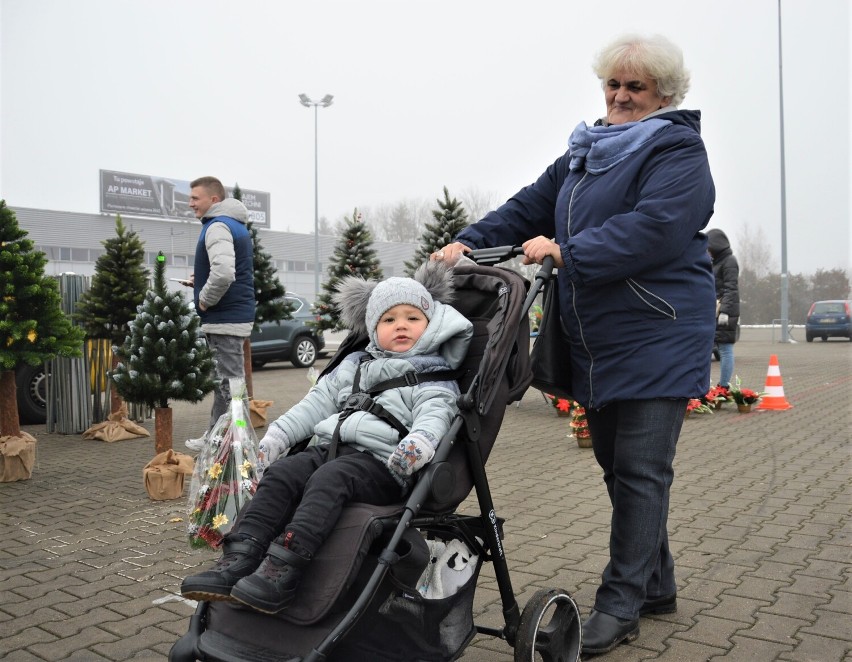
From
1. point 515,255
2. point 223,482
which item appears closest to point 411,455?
point 515,255

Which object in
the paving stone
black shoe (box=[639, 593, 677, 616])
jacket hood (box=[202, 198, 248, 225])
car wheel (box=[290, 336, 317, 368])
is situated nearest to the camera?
the paving stone

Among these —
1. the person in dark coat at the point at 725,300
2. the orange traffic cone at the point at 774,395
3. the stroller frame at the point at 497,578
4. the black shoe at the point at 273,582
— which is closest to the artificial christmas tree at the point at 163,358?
the stroller frame at the point at 497,578

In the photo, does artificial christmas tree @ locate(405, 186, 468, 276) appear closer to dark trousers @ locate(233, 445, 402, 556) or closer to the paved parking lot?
the paved parking lot

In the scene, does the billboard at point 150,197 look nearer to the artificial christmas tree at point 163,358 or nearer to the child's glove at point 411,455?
the artificial christmas tree at point 163,358

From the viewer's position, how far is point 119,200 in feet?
209

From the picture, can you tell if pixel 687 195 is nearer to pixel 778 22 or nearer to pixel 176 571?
pixel 176 571

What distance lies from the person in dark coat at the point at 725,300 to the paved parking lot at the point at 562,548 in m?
2.31

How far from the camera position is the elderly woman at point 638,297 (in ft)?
11.4

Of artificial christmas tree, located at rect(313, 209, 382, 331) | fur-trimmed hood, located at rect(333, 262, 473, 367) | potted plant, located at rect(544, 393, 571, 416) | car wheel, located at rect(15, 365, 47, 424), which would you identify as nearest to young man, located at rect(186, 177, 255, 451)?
car wheel, located at rect(15, 365, 47, 424)

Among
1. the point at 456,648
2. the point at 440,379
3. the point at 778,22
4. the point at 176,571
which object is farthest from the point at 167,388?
the point at 778,22

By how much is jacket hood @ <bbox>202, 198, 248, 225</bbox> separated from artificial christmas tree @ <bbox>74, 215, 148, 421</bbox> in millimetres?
2218

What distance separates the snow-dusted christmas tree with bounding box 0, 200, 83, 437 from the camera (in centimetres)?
708

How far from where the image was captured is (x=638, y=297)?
3523 mm

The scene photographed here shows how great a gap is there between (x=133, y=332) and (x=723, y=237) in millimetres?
7988
